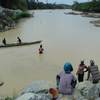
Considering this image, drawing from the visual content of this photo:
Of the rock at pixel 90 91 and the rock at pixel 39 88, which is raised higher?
the rock at pixel 39 88

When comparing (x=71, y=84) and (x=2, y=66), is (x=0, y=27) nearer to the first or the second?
(x=2, y=66)

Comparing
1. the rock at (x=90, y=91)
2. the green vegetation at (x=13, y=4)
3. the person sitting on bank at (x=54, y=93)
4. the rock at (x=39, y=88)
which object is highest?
the person sitting on bank at (x=54, y=93)

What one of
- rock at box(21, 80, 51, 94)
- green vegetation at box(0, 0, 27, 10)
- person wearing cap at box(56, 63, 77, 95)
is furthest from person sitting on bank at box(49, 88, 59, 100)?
green vegetation at box(0, 0, 27, 10)

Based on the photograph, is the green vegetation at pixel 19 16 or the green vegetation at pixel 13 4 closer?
the green vegetation at pixel 19 16

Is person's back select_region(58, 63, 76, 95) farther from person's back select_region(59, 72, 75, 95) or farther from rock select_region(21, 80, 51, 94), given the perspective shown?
rock select_region(21, 80, 51, 94)

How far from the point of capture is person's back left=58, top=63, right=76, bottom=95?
699cm

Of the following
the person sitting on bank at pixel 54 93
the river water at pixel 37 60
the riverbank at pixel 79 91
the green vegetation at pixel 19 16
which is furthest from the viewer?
the green vegetation at pixel 19 16

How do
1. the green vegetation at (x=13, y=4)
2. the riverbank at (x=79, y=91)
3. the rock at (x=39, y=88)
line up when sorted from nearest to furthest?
the riverbank at (x=79, y=91) < the rock at (x=39, y=88) < the green vegetation at (x=13, y=4)

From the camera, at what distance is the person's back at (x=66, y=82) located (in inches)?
275

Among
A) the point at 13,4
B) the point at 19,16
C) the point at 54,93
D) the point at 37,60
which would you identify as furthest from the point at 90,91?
the point at 13,4

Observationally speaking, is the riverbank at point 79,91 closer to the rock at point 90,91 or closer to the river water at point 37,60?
the rock at point 90,91

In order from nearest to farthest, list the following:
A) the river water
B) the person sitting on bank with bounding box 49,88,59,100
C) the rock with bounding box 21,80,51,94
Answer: the person sitting on bank with bounding box 49,88,59,100
the rock with bounding box 21,80,51,94
the river water

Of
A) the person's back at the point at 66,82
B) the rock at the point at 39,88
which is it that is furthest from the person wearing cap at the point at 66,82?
the rock at the point at 39,88

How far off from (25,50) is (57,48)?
2.97 metres
